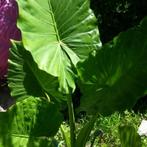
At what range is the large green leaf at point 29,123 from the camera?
115 inches

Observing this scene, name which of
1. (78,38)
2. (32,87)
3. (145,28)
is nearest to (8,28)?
(32,87)

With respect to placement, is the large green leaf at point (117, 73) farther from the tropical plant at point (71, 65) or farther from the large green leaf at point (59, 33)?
the large green leaf at point (59, 33)

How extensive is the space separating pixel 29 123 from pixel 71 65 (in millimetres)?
360

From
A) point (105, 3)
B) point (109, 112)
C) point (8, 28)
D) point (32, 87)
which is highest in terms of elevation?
point (105, 3)

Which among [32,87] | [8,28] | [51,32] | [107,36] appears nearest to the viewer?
[51,32]

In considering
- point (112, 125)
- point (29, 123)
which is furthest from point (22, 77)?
point (112, 125)

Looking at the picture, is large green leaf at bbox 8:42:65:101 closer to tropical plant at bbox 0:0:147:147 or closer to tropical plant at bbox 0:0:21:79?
tropical plant at bbox 0:0:147:147

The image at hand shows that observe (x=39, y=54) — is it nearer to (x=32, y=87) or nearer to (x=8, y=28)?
(x=32, y=87)

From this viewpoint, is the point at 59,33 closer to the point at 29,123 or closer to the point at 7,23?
the point at 29,123

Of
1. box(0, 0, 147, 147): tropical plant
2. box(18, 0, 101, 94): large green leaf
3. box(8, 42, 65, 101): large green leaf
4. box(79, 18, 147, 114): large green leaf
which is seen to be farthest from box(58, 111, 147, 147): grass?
box(18, 0, 101, 94): large green leaf

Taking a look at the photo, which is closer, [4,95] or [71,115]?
[71,115]

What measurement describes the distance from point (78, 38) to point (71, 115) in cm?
39

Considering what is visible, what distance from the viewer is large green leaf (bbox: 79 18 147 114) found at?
2734mm

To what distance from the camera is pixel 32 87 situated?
334cm
